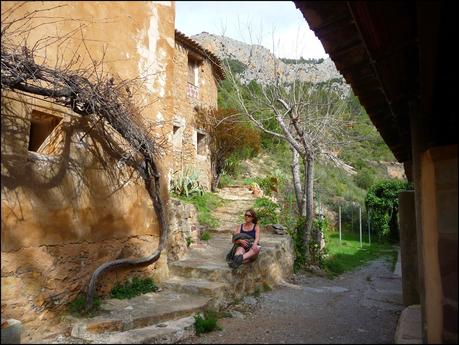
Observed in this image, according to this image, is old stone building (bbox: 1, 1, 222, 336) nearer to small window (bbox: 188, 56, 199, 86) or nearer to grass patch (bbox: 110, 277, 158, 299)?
grass patch (bbox: 110, 277, 158, 299)

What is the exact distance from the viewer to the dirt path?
4035mm

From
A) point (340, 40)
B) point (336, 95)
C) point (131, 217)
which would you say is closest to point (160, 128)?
point (131, 217)

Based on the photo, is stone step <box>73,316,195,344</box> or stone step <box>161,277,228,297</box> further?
stone step <box>161,277,228,297</box>

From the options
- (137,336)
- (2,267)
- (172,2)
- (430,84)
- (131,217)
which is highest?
(172,2)

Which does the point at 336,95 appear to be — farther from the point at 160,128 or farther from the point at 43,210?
the point at 43,210

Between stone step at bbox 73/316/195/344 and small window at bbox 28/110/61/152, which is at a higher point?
Result: small window at bbox 28/110/61/152

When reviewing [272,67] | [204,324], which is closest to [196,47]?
[272,67]

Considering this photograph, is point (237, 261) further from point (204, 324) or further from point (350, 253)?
point (350, 253)

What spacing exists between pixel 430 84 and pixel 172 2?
466 centimetres

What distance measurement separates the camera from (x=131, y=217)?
203 inches

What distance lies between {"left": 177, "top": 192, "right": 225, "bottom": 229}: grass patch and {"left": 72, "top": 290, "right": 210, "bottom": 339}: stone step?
4.36 metres

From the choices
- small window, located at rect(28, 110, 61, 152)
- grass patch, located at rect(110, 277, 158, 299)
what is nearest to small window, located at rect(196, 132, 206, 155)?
grass patch, located at rect(110, 277, 158, 299)

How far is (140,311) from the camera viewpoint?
170 inches

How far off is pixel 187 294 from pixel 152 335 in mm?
1530
